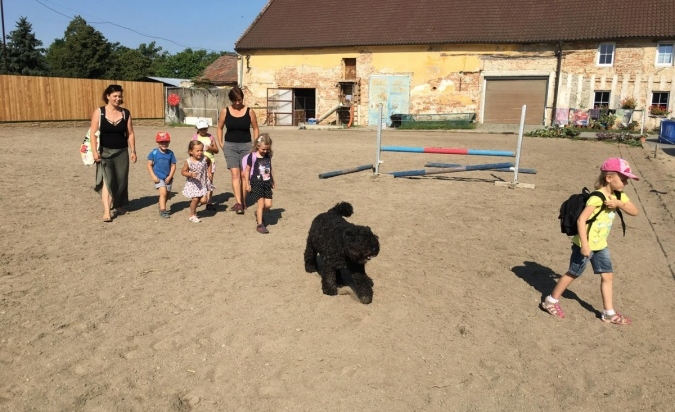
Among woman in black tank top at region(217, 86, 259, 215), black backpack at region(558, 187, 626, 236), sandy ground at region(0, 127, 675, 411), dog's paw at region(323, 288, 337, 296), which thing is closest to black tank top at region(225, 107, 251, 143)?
woman in black tank top at region(217, 86, 259, 215)

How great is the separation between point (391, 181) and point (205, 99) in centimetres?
2420

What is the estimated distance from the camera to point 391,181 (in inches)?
394

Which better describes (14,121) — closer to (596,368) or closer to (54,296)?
(54,296)

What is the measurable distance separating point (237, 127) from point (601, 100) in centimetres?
2548

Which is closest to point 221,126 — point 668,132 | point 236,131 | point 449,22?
point 236,131

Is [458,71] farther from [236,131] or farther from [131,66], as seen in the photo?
[131,66]

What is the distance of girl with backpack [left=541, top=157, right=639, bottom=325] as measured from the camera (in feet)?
12.8

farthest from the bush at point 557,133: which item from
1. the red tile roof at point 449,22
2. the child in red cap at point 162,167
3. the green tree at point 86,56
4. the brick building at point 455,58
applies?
the green tree at point 86,56

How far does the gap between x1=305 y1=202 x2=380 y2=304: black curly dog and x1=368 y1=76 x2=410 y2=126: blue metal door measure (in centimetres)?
2558

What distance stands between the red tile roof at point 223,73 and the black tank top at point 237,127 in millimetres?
33666

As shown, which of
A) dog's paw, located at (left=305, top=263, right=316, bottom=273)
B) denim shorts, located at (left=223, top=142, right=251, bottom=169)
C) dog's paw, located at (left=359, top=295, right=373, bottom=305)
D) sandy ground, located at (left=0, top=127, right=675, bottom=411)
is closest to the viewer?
sandy ground, located at (left=0, top=127, right=675, bottom=411)

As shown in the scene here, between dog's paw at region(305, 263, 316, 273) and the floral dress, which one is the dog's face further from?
the floral dress

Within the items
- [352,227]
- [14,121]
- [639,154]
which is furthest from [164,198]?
[14,121]

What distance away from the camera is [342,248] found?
4168mm
